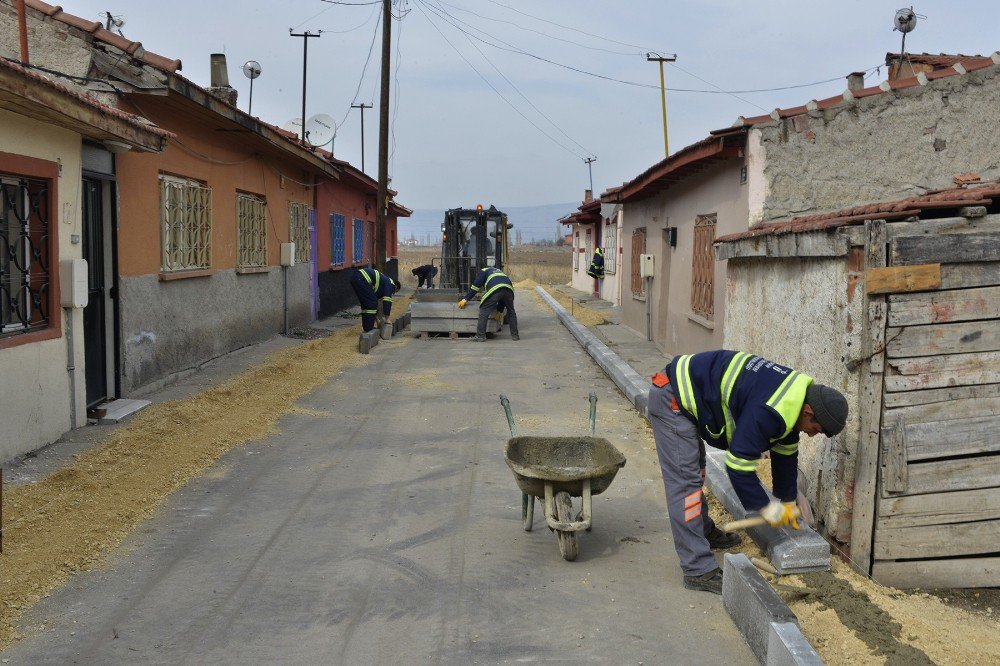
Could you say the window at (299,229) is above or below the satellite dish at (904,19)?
below

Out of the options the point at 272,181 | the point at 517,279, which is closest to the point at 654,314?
the point at 272,181

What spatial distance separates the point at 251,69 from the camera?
66.3 feet

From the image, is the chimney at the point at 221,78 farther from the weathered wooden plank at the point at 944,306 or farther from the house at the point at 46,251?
the weathered wooden plank at the point at 944,306

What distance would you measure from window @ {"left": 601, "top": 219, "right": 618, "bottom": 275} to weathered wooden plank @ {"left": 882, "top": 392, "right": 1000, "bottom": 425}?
21731 millimetres

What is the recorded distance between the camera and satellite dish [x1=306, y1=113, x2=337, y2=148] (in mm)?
19312

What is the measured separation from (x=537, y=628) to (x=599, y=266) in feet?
85.9

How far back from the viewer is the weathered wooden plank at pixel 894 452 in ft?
17.2

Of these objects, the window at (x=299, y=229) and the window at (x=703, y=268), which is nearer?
the window at (x=703, y=268)

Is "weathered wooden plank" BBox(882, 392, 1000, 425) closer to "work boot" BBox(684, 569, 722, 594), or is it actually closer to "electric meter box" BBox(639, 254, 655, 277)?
"work boot" BBox(684, 569, 722, 594)

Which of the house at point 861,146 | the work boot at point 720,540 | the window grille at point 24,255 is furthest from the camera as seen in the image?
the house at point 861,146

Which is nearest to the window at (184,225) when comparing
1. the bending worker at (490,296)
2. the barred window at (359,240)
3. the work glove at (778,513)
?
the bending worker at (490,296)

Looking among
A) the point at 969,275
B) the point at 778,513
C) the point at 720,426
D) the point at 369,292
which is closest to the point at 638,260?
the point at 369,292

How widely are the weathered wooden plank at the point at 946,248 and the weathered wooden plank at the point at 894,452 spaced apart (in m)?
0.98

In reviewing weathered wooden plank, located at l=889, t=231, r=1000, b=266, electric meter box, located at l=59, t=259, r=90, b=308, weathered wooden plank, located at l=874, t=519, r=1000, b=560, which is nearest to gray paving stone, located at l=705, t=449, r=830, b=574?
weathered wooden plank, located at l=874, t=519, r=1000, b=560
